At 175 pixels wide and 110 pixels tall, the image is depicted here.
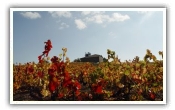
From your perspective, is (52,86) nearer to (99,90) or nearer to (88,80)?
(88,80)

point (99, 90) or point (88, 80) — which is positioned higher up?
point (88, 80)

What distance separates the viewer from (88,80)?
434 centimetres

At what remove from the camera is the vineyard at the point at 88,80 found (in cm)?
433

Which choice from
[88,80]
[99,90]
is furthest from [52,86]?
[99,90]

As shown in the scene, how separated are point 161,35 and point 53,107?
134 centimetres

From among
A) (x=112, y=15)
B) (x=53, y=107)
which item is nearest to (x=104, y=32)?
(x=112, y=15)

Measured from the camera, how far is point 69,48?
4.34 metres

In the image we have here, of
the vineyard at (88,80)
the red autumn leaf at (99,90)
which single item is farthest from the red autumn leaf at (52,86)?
the red autumn leaf at (99,90)

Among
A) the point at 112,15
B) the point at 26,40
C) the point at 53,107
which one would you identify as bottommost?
the point at 53,107

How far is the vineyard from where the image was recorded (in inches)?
171

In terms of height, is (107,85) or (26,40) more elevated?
(26,40)

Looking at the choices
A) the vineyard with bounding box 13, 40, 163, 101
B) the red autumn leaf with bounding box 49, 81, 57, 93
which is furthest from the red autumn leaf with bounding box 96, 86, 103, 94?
the red autumn leaf with bounding box 49, 81, 57, 93

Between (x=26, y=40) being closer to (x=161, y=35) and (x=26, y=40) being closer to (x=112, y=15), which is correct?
(x=112, y=15)

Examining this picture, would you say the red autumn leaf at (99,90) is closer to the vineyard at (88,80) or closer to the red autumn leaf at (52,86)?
the vineyard at (88,80)
